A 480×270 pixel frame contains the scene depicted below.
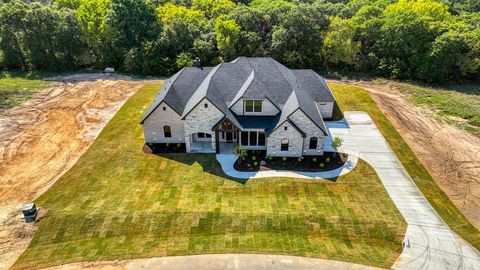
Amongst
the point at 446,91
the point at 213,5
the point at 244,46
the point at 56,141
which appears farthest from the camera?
the point at 213,5

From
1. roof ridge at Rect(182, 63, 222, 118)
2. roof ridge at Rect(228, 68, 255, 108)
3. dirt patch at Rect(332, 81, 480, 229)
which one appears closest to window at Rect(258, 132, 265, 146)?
roof ridge at Rect(228, 68, 255, 108)

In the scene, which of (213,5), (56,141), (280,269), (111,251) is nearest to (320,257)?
(280,269)

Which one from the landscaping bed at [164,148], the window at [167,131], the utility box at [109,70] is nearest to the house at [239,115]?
the window at [167,131]

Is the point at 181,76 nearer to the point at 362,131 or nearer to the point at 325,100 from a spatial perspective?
the point at 325,100

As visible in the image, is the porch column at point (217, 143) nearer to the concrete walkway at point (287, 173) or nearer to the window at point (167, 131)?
the concrete walkway at point (287, 173)

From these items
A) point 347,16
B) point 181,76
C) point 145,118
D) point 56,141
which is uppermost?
point 347,16

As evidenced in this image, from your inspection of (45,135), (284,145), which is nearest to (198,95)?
(284,145)
